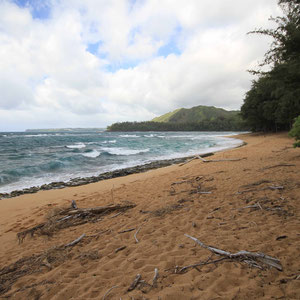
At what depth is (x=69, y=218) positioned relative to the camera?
15.8 ft

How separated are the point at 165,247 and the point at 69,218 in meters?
→ 3.02

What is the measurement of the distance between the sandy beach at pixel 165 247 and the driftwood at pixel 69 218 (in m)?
0.03

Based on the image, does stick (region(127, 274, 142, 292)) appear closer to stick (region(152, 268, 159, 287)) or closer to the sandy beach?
the sandy beach

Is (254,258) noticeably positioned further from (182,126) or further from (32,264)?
(182,126)

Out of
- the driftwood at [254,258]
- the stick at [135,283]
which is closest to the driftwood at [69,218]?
the stick at [135,283]

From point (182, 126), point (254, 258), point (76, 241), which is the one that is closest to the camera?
point (254, 258)

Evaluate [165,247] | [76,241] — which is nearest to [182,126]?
[76,241]

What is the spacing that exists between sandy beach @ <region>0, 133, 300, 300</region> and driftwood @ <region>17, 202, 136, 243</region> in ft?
0.10

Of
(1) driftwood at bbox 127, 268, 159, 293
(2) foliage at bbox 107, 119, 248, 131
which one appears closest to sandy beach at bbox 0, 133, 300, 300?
(1) driftwood at bbox 127, 268, 159, 293

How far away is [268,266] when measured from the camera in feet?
7.20

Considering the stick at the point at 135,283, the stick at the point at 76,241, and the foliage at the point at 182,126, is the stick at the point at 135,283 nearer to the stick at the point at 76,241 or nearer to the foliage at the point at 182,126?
the stick at the point at 76,241

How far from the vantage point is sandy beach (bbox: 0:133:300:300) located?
6.93 feet

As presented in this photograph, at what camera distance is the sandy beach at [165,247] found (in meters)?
2.11

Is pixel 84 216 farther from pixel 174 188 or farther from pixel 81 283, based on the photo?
pixel 174 188
